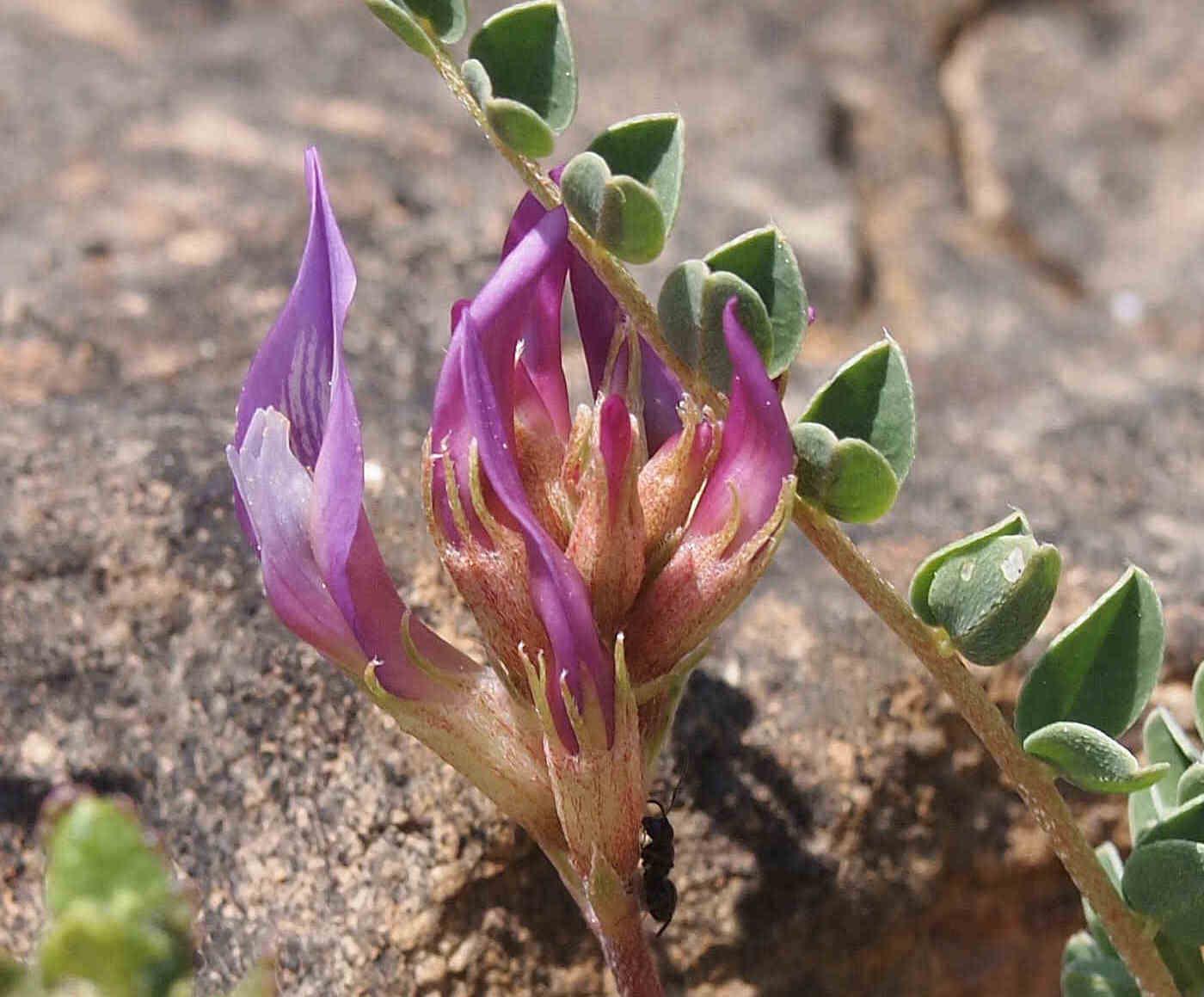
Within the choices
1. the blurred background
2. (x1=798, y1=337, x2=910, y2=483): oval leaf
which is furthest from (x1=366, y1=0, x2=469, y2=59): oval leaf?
the blurred background

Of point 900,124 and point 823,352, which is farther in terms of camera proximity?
point 900,124

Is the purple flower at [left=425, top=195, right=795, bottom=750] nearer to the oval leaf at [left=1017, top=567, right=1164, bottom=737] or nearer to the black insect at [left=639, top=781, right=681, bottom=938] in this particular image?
the black insect at [left=639, top=781, right=681, bottom=938]

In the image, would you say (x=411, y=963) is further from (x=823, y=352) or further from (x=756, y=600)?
(x=823, y=352)

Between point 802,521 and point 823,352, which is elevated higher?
point 802,521

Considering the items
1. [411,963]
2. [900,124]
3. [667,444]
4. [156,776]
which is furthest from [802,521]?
[900,124]

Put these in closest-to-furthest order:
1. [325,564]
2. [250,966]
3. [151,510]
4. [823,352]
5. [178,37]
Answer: [325,564] < [250,966] < [151,510] < [823,352] < [178,37]

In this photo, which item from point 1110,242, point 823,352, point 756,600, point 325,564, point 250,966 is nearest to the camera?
point 325,564

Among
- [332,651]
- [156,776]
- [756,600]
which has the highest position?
[332,651]

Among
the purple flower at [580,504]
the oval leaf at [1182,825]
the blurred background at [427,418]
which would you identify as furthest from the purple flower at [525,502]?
the blurred background at [427,418]
